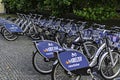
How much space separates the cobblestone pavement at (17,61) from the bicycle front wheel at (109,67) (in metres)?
1.16

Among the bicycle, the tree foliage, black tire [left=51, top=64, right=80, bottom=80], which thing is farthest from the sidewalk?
the tree foliage

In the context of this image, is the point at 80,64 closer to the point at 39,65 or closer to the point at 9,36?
the point at 39,65

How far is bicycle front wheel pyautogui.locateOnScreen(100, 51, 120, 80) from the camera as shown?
5693mm

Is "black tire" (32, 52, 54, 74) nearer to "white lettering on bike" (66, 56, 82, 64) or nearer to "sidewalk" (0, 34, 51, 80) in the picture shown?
"sidewalk" (0, 34, 51, 80)

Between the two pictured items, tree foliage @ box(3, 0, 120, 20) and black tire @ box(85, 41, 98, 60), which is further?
tree foliage @ box(3, 0, 120, 20)

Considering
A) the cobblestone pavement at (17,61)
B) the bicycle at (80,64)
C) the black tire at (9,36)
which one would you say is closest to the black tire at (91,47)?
the bicycle at (80,64)

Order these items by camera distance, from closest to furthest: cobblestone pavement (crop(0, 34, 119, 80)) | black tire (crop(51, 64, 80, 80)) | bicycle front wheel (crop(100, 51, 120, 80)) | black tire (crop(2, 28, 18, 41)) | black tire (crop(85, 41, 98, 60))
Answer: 1. black tire (crop(51, 64, 80, 80))
2. bicycle front wheel (crop(100, 51, 120, 80))
3. cobblestone pavement (crop(0, 34, 119, 80))
4. black tire (crop(85, 41, 98, 60))
5. black tire (crop(2, 28, 18, 41))

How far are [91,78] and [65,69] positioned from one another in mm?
879

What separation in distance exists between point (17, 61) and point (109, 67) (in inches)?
106

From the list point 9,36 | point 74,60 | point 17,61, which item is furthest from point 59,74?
point 9,36

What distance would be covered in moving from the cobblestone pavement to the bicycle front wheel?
1.16m

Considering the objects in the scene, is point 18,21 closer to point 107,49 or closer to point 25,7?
point 25,7

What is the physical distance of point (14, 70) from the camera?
6.56 meters

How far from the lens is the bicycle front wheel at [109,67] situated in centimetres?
569
